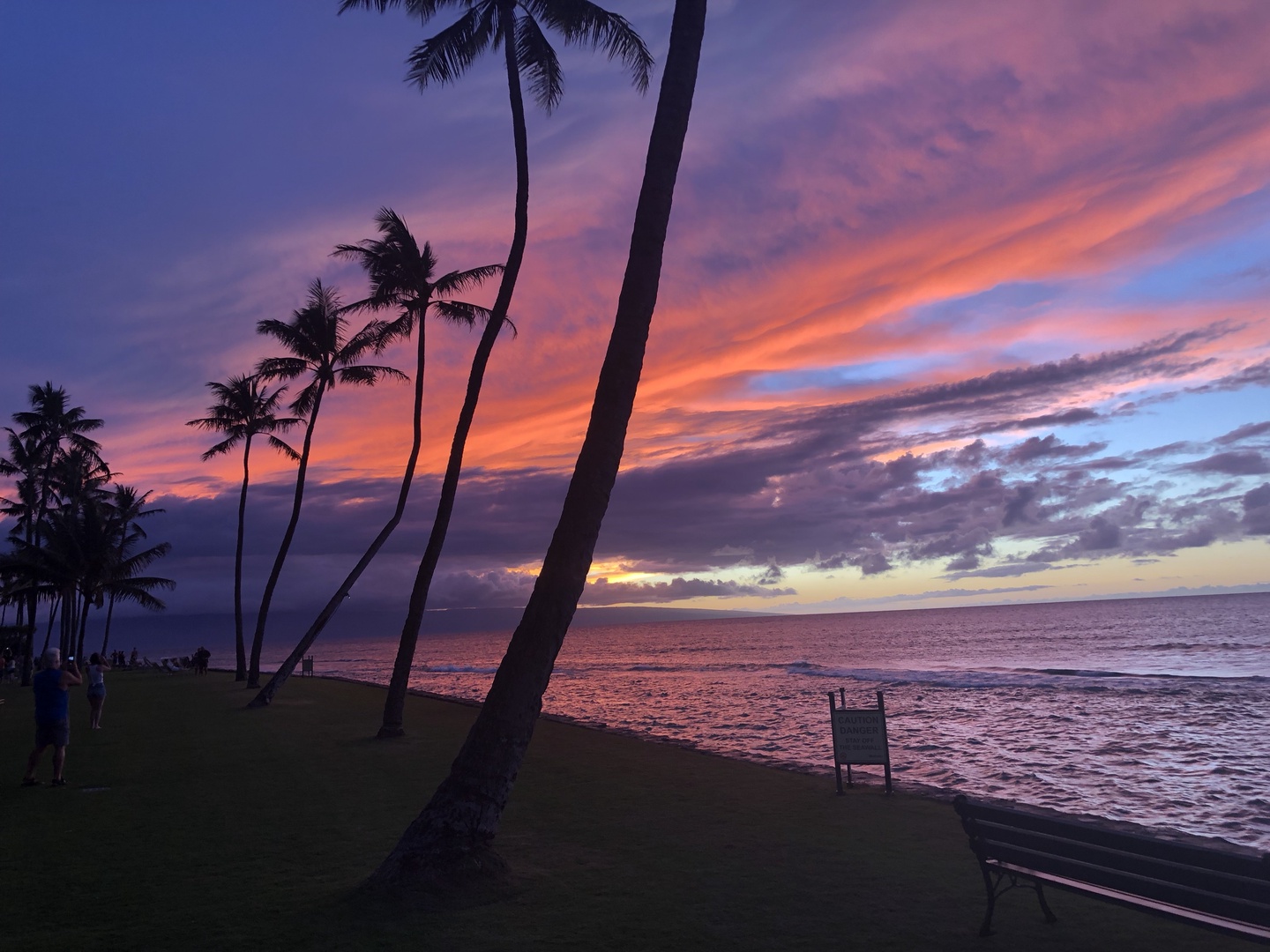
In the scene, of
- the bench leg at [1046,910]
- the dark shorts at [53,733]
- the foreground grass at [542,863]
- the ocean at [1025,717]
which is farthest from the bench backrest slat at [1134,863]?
the dark shorts at [53,733]

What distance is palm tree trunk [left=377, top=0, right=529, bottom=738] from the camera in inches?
586

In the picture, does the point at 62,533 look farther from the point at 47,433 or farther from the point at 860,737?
the point at 860,737

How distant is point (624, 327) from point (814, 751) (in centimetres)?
1291

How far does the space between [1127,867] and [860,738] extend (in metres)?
5.94

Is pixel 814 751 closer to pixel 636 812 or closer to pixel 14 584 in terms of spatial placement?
pixel 636 812

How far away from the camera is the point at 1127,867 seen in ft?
15.5

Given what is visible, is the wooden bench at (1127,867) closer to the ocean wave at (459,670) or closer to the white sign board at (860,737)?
the white sign board at (860,737)

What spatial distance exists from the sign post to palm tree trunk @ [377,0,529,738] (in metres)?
7.96

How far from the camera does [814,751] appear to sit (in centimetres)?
1741

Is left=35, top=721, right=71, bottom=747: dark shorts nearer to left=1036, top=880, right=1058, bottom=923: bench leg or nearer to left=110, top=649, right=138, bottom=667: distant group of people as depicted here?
left=1036, top=880, right=1058, bottom=923: bench leg

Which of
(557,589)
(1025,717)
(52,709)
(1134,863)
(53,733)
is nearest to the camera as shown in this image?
(1134,863)

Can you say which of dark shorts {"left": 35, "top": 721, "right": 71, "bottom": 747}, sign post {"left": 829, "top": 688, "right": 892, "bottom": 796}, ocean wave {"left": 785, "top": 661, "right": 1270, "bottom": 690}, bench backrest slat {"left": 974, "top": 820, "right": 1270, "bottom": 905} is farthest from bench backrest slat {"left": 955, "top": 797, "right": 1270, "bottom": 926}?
ocean wave {"left": 785, "top": 661, "right": 1270, "bottom": 690}

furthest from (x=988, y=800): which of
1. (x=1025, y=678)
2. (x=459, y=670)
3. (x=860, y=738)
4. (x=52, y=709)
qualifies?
(x=459, y=670)

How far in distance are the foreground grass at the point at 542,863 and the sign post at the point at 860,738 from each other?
18.5 inches
